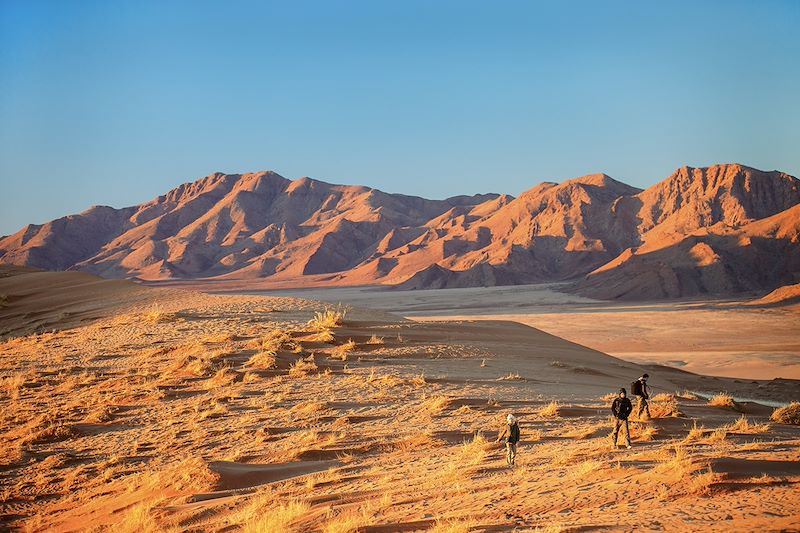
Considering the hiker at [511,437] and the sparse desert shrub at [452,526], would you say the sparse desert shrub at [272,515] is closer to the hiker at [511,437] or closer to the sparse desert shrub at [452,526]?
the sparse desert shrub at [452,526]

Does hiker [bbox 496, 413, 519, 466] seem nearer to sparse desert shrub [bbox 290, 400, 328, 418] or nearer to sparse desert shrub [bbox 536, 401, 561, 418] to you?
sparse desert shrub [bbox 536, 401, 561, 418]

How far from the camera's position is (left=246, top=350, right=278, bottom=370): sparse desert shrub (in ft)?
62.6

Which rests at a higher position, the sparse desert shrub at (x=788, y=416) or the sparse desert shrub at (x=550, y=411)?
the sparse desert shrub at (x=550, y=411)

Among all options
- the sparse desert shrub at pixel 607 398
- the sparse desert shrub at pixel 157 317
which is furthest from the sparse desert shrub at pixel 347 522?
the sparse desert shrub at pixel 157 317

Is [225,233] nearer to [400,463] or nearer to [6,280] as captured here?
[6,280]

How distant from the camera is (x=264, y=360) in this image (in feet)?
63.2

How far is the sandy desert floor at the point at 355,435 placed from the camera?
316 inches

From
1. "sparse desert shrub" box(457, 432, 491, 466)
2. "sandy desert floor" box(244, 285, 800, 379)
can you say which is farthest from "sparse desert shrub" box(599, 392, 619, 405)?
"sandy desert floor" box(244, 285, 800, 379)

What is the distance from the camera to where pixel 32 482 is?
478 inches

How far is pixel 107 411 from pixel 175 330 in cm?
908

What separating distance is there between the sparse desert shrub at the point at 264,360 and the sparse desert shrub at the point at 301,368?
0.48 meters

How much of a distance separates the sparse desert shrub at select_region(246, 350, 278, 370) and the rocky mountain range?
5698 centimetres

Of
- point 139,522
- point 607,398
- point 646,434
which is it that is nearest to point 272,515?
point 139,522

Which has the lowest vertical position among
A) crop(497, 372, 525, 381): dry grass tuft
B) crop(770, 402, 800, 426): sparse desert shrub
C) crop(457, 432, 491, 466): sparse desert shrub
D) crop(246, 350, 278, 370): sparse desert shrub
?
crop(770, 402, 800, 426): sparse desert shrub
